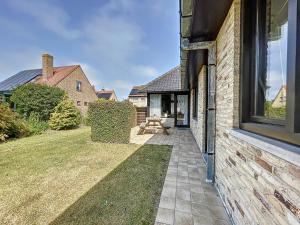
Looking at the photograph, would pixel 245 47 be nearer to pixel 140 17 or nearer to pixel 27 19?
pixel 140 17

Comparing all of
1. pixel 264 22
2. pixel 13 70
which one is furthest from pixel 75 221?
pixel 13 70

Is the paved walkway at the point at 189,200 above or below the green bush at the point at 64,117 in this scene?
below

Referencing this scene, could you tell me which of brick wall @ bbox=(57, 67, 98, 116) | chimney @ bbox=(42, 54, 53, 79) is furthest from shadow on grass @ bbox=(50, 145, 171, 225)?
chimney @ bbox=(42, 54, 53, 79)

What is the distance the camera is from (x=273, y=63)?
60.6 inches

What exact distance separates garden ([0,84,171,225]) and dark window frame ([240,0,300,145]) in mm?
1795

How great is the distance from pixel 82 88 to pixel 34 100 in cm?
791

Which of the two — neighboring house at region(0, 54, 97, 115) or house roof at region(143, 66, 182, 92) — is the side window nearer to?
neighboring house at region(0, 54, 97, 115)

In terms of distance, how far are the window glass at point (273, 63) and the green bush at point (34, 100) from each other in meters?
14.0

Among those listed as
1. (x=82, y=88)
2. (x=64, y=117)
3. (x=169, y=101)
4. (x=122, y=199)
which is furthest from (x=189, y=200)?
(x=82, y=88)

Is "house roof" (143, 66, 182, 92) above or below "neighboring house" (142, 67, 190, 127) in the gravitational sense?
above

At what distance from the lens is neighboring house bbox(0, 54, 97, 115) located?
656 inches

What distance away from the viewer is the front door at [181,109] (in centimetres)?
1194

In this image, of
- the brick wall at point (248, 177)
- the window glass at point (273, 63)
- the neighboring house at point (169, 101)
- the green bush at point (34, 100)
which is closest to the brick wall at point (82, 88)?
the green bush at point (34, 100)

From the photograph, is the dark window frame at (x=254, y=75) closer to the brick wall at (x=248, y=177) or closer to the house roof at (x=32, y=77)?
the brick wall at (x=248, y=177)
